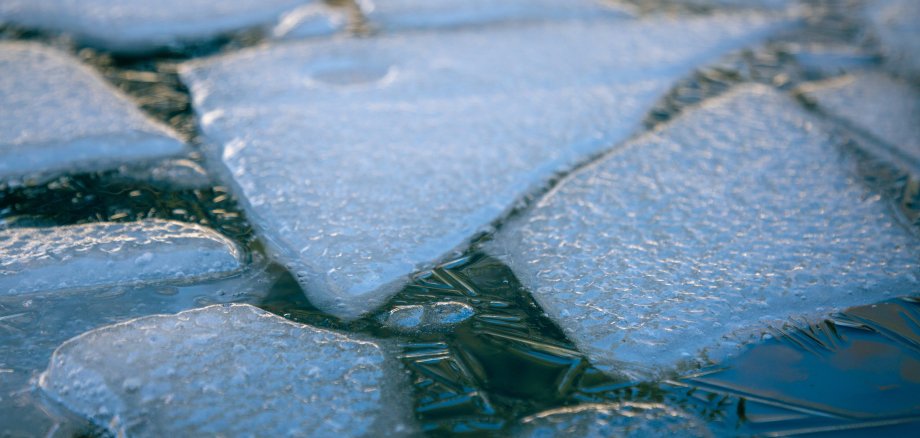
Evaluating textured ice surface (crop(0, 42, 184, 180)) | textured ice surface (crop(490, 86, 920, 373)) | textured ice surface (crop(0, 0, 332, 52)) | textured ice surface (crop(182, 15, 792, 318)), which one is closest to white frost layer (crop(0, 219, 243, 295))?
textured ice surface (crop(182, 15, 792, 318))

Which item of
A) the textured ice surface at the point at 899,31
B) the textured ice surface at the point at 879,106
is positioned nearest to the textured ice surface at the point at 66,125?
the textured ice surface at the point at 879,106

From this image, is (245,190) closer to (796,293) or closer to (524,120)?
(524,120)

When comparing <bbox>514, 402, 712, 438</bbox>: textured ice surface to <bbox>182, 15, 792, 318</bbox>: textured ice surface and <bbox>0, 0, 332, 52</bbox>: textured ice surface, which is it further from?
<bbox>0, 0, 332, 52</bbox>: textured ice surface

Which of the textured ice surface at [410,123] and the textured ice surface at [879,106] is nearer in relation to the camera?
the textured ice surface at [410,123]

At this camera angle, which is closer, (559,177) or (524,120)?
(559,177)

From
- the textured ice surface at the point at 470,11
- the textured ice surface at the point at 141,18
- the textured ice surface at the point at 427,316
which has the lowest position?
the textured ice surface at the point at 427,316

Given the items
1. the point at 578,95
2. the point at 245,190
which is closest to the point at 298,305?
the point at 245,190

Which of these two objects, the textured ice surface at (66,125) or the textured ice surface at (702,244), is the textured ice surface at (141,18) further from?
the textured ice surface at (702,244)
